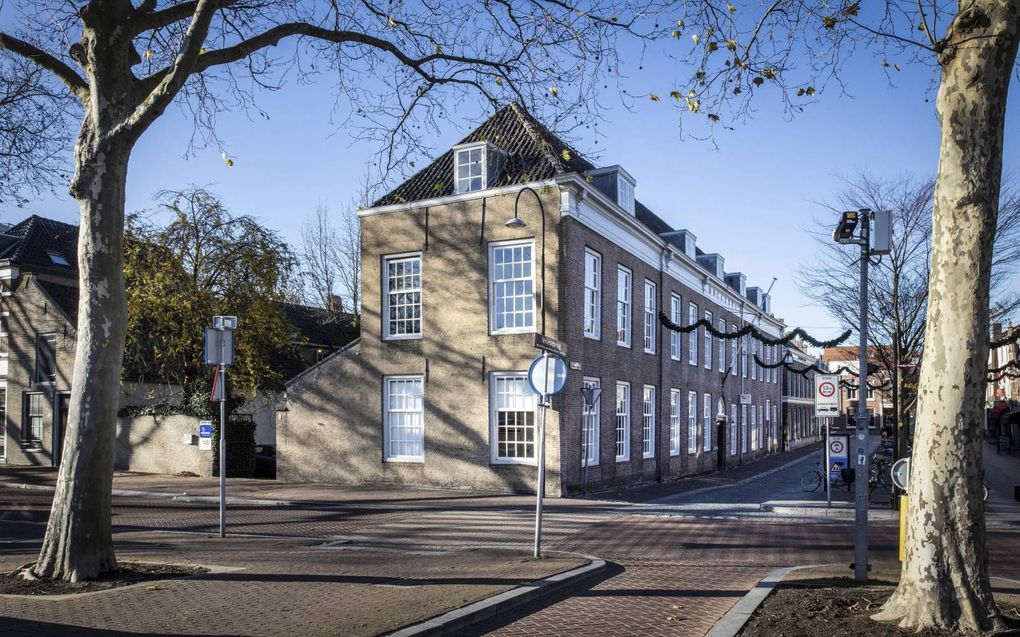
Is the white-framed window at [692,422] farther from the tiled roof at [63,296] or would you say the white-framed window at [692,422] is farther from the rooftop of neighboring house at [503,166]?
the tiled roof at [63,296]

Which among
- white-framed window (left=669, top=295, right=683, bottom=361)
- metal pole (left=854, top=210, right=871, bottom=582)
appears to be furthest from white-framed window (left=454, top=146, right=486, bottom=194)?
metal pole (left=854, top=210, right=871, bottom=582)

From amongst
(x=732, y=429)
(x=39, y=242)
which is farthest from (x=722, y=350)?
(x=39, y=242)

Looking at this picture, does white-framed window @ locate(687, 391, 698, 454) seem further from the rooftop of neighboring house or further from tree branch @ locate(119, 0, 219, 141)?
tree branch @ locate(119, 0, 219, 141)

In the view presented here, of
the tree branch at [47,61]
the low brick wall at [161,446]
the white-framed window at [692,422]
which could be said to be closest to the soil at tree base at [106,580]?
the tree branch at [47,61]

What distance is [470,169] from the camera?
71.7 ft

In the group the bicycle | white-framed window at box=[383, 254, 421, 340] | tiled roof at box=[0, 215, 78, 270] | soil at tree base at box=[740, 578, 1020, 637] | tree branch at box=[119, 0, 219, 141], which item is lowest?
the bicycle

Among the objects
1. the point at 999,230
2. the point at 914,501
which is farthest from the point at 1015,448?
the point at 914,501

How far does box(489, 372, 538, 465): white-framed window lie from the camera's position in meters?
20.4

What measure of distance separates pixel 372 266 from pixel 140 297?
25.0 feet

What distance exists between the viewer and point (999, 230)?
19.1 m

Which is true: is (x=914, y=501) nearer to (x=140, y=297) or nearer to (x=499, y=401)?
(x=499, y=401)

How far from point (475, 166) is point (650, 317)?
826 cm

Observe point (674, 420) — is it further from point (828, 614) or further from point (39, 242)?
point (39, 242)

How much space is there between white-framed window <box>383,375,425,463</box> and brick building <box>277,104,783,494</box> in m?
0.04
